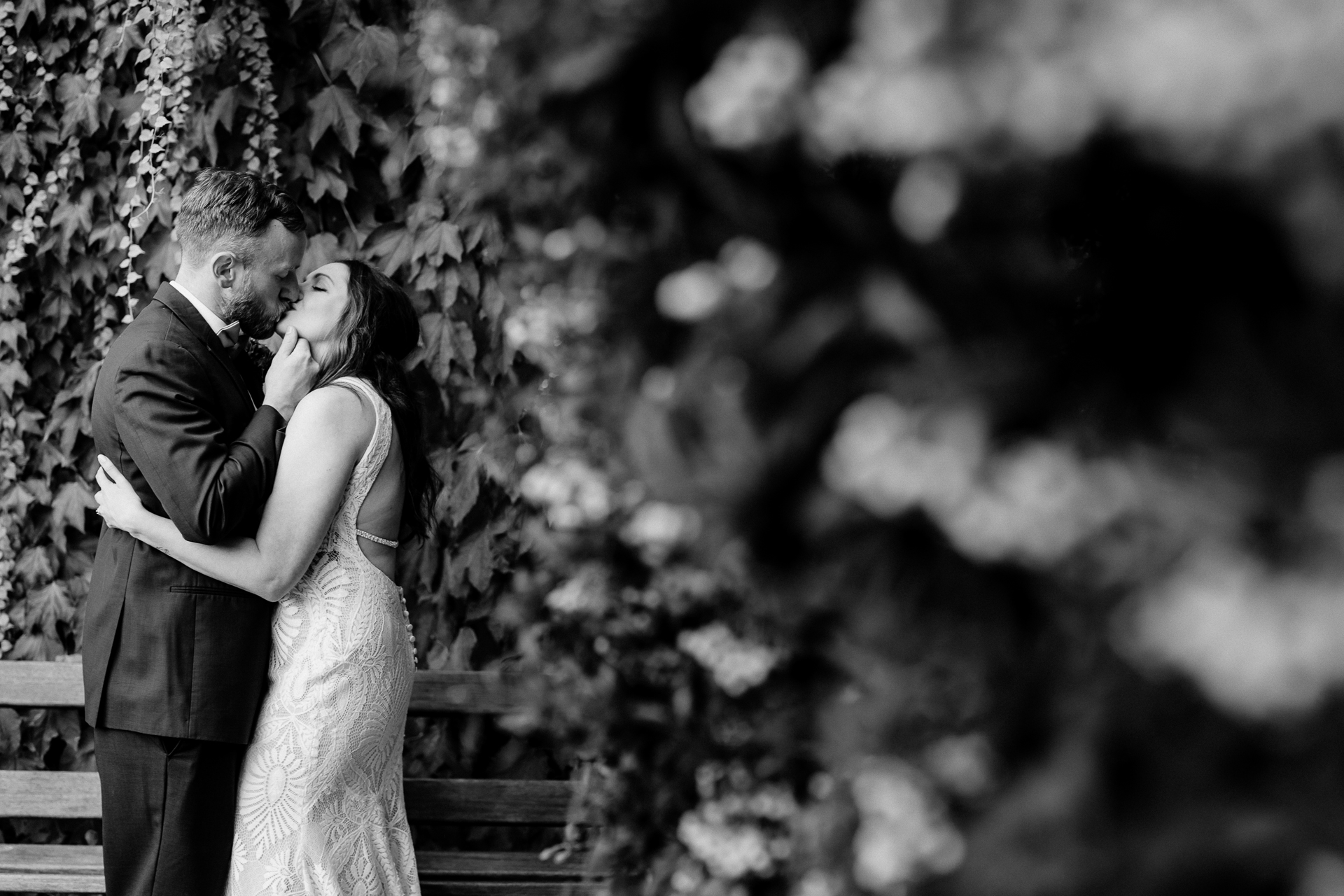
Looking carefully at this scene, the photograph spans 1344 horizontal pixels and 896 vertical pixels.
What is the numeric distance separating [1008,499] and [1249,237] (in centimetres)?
18

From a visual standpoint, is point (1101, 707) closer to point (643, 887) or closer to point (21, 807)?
point (643, 887)

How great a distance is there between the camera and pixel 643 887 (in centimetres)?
106

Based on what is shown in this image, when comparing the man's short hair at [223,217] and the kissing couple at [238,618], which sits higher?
the man's short hair at [223,217]

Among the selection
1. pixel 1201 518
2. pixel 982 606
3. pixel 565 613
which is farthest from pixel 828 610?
pixel 565 613

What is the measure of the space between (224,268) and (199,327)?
166mm

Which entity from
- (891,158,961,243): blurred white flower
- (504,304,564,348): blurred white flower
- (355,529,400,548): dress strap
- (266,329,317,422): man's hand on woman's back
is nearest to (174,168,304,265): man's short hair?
(266,329,317,422): man's hand on woman's back

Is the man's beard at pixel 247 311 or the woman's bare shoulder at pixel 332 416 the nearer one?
the woman's bare shoulder at pixel 332 416

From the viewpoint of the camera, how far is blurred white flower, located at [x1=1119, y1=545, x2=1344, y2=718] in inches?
18.0

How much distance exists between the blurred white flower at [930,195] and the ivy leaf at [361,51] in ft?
10.1

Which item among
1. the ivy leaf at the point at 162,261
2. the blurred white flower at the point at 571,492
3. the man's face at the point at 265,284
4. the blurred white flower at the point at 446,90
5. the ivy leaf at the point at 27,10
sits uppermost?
the ivy leaf at the point at 27,10

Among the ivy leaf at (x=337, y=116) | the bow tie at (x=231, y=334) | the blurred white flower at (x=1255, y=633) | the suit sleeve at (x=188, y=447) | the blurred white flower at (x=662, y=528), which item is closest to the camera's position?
the blurred white flower at (x=1255, y=633)

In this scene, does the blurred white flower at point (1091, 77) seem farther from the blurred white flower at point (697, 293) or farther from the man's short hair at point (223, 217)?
the man's short hair at point (223, 217)

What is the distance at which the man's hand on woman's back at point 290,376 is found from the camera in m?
2.44

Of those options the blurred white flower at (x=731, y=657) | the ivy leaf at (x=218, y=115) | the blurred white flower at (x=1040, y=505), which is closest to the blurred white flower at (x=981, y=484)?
the blurred white flower at (x=1040, y=505)
